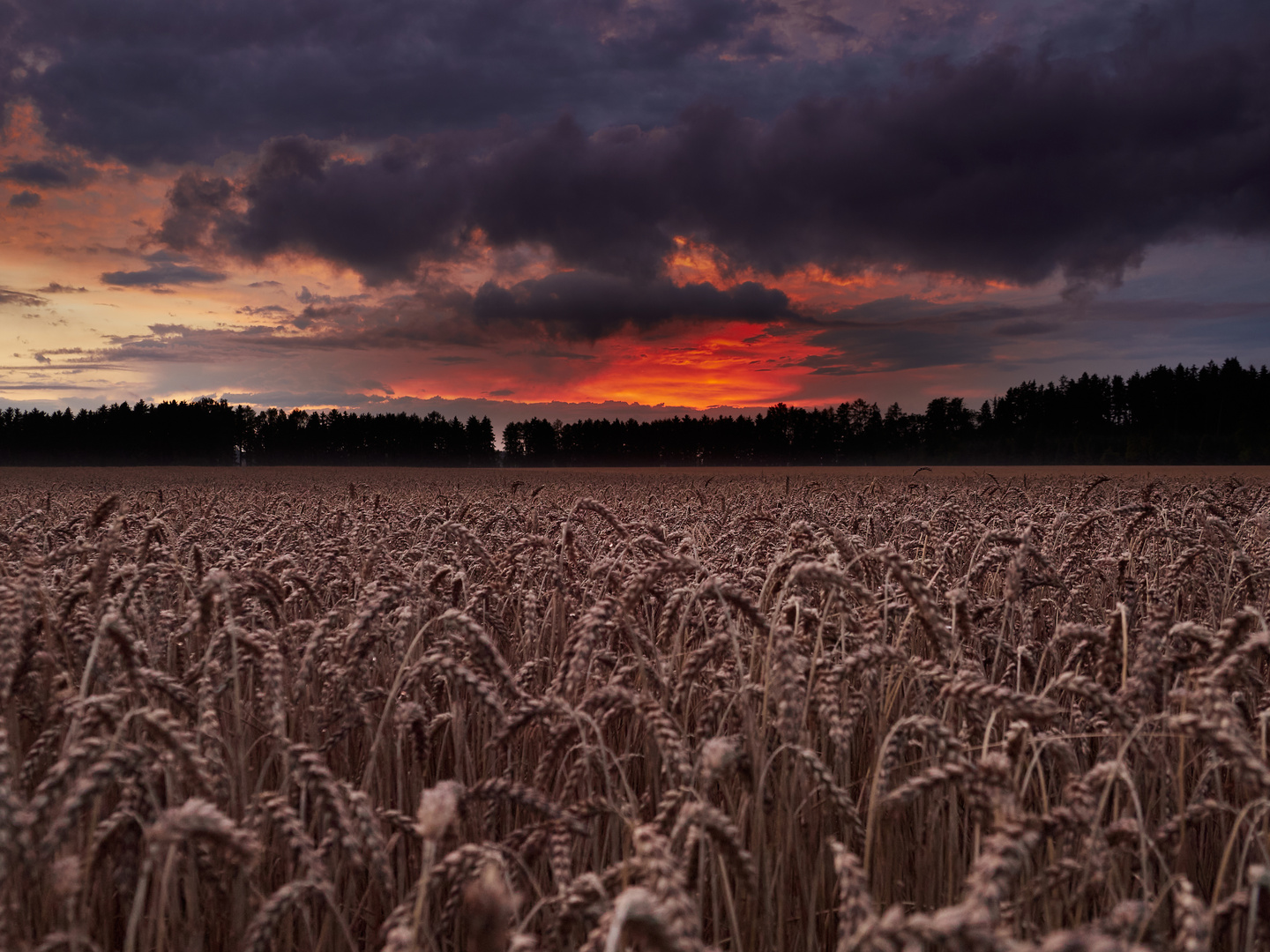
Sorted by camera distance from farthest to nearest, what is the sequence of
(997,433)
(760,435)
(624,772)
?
(760,435) < (997,433) < (624,772)

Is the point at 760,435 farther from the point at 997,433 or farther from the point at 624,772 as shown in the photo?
the point at 624,772

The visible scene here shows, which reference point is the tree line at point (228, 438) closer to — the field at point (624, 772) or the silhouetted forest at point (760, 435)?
the silhouetted forest at point (760, 435)

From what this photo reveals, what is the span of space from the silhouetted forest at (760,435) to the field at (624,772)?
115m

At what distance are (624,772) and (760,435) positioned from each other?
497 feet

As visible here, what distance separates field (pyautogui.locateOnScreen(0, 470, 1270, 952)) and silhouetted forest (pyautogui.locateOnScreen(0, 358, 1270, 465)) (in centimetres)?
11481

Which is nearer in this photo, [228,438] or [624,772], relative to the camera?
[624,772]

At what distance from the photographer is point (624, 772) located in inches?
109

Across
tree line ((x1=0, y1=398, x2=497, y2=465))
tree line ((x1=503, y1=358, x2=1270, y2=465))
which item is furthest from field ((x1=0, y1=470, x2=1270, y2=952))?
tree line ((x1=0, y1=398, x2=497, y2=465))

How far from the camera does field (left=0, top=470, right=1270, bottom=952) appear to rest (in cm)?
142

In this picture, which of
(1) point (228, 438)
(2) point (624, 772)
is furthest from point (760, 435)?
(2) point (624, 772)

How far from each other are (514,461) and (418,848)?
14193 cm

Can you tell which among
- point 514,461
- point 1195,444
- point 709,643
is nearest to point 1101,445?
point 1195,444

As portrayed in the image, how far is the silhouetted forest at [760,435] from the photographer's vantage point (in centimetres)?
10944

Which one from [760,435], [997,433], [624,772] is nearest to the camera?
[624,772]
